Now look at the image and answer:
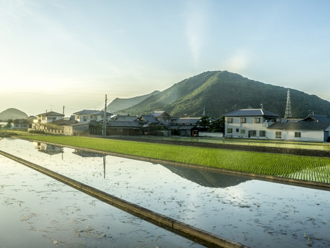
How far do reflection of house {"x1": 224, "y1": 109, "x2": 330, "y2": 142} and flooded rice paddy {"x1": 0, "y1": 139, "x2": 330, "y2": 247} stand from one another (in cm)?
3619

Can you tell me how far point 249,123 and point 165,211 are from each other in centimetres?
4953

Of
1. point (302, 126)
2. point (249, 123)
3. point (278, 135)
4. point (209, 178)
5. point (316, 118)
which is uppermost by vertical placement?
point (316, 118)

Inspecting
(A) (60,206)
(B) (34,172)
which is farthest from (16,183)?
(A) (60,206)

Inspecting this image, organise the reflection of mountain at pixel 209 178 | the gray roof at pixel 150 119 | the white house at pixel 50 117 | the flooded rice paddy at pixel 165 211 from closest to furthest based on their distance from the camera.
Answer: the flooded rice paddy at pixel 165 211
the reflection of mountain at pixel 209 178
the gray roof at pixel 150 119
the white house at pixel 50 117

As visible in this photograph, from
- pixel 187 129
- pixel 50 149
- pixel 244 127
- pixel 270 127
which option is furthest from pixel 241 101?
pixel 50 149

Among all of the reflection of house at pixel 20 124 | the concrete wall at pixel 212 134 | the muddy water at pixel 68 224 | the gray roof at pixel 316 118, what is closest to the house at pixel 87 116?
the reflection of house at pixel 20 124

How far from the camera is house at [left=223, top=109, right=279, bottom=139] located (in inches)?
2117

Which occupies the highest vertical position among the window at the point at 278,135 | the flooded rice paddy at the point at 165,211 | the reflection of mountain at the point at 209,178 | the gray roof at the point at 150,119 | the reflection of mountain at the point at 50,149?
the gray roof at the point at 150,119

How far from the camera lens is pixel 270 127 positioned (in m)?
51.8

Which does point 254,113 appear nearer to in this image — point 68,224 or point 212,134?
point 212,134

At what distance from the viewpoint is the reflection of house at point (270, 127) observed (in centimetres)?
4541

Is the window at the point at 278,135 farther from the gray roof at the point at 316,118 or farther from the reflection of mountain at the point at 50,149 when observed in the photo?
the reflection of mountain at the point at 50,149

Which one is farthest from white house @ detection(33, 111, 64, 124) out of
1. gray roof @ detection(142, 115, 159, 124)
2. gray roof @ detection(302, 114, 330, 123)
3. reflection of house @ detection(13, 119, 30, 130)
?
gray roof @ detection(302, 114, 330, 123)

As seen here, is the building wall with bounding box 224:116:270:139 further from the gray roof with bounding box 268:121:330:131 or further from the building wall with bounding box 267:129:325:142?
the building wall with bounding box 267:129:325:142
